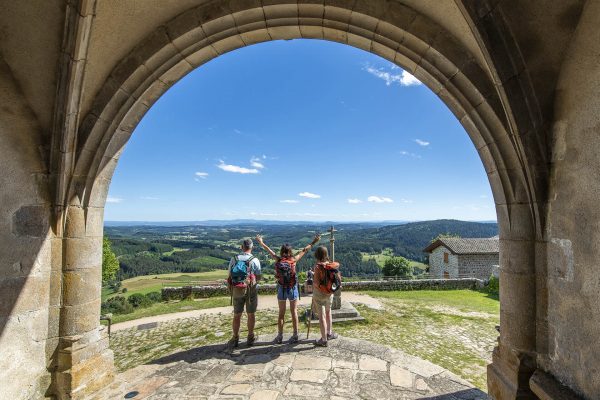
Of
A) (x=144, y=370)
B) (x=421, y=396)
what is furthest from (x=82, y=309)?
(x=421, y=396)

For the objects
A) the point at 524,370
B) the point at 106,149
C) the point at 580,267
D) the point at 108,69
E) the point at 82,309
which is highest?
the point at 108,69

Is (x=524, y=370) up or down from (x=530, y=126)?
down

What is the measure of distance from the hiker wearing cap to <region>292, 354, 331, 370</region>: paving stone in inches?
33.3

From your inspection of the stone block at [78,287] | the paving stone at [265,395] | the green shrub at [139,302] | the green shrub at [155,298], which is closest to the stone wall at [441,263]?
the green shrub at [155,298]

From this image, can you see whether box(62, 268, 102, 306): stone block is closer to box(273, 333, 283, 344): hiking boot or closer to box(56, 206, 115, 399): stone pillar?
box(56, 206, 115, 399): stone pillar

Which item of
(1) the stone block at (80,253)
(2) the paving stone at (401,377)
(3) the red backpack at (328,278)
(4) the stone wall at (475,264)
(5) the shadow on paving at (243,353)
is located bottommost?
(4) the stone wall at (475,264)

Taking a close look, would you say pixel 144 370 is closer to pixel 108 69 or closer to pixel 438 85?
pixel 108 69

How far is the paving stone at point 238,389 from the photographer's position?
299cm

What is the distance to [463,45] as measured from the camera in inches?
101

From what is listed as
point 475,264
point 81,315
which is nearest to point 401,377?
point 81,315

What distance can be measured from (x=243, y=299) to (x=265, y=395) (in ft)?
4.34

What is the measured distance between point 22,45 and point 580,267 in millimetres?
4775

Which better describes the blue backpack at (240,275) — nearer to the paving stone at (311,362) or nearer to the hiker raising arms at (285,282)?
the hiker raising arms at (285,282)

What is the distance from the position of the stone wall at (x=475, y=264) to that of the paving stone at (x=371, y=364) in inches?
739
